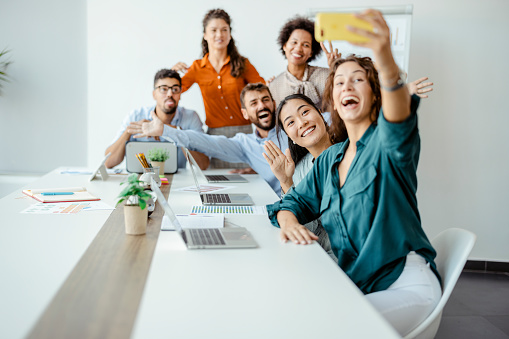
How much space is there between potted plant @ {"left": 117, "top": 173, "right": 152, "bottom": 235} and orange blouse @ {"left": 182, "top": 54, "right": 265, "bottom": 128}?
250 centimetres

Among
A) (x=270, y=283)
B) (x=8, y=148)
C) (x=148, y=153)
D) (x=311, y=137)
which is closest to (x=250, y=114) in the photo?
(x=148, y=153)

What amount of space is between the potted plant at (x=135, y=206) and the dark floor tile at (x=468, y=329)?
6.68 feet

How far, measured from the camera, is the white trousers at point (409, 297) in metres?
1.49

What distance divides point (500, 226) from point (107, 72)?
12.9 feet

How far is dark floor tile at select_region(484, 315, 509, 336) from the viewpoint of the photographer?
10.2ft

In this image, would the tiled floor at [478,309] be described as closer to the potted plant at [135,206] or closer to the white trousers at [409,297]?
the white trousers at [409,297]

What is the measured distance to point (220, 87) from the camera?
13.9 ft

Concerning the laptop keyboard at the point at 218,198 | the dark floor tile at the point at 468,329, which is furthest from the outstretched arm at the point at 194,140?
the dark floor tile at the point at 468,329

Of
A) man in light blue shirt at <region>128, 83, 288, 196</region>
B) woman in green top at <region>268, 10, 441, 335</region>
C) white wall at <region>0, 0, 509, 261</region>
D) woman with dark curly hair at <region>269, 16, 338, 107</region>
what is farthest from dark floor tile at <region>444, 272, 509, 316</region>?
woman in green top at <region>268, 10, 441, 335</region>

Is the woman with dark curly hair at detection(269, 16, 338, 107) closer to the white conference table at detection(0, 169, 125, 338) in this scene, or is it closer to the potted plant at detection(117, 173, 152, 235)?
the white conference table at detection(0, 169, 125, 338)

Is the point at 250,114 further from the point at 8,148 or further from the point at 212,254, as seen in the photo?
the point at 8,148

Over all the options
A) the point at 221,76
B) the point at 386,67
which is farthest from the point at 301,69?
the point at 386,67

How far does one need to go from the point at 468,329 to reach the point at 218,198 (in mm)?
1817

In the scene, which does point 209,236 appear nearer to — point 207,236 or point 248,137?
point 207,236
